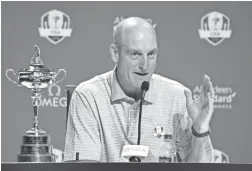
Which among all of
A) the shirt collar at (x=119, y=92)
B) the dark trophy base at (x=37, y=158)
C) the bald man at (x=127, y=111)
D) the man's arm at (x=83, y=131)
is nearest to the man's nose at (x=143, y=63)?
the bald man at (x=127, y=111)

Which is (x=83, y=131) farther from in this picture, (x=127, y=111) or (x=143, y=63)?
(x=143, y=63)

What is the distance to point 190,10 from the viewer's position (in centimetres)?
443

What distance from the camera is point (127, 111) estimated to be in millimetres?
2816

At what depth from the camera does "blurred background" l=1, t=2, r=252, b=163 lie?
436 centimetres

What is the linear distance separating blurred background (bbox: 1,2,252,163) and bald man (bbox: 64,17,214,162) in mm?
1478

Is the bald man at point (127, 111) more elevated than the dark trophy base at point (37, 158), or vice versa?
the bald man at point (127, 111)

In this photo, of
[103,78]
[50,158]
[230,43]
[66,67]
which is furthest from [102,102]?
[230,43]

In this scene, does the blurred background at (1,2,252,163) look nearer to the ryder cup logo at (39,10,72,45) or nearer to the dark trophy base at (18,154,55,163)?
the ryder cup logo at (39,10,72,45)

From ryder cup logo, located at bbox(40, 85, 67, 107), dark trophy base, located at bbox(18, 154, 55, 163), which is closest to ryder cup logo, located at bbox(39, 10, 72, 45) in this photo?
ryder cup logo, located at bbox(40, 85, 67, 107)

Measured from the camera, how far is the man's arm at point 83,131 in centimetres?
268

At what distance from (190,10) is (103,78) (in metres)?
1.66

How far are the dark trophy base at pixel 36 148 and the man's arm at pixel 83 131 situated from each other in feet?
1.12

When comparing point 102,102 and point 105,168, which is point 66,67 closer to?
point 102,102

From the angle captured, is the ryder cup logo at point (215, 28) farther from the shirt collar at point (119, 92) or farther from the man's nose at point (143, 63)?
the man's nose at point (143, 63)
